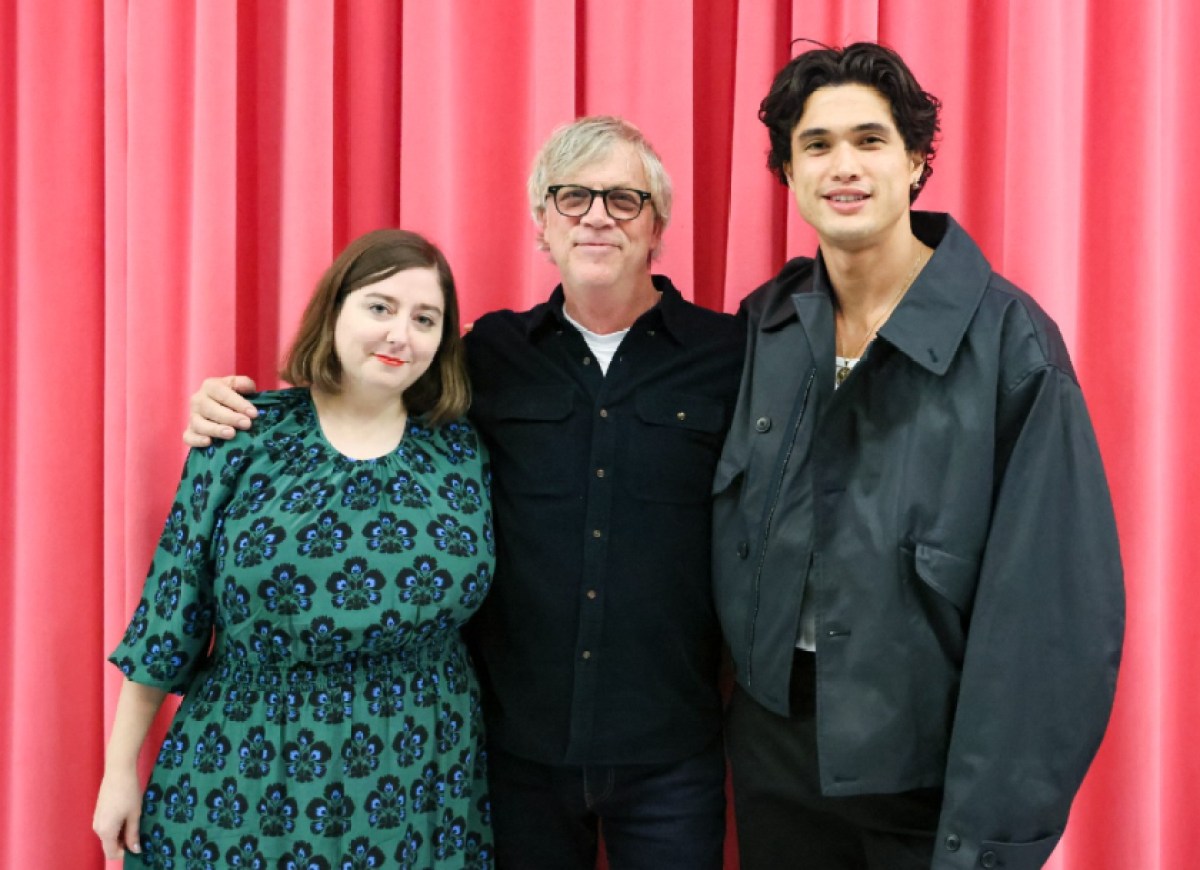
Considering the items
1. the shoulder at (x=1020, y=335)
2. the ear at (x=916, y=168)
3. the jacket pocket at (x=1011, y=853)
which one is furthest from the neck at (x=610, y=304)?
the jacket pocket at (x=1011, y=853)

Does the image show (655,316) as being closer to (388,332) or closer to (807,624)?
(388,332)

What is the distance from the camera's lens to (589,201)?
149cm

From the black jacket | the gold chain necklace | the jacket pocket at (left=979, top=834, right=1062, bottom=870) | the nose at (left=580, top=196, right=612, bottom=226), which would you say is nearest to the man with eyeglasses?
the nose at (left=580, top=196, right=612, bottom=226)

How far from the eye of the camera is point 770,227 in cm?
170

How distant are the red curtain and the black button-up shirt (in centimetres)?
30

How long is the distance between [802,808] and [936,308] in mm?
726

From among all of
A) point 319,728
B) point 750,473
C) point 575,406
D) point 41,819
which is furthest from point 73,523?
point 750,473

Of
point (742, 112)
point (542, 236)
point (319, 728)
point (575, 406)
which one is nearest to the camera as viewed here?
point (319, 728)

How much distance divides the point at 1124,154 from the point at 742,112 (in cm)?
65

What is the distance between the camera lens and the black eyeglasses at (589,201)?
149cm

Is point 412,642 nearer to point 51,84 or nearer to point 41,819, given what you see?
point 41,819

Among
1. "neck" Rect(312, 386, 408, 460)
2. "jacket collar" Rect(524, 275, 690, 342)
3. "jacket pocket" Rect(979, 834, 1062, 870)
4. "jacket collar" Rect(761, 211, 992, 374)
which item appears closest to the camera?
"jacket pocket" Rect(979, 834, 1062, 870)

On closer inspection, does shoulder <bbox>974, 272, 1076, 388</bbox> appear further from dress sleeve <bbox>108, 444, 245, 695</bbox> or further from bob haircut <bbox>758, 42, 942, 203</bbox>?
dress sleeve <bbox>108, 444, 245, 695</bbox>

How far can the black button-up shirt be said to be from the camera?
1.42 metres
